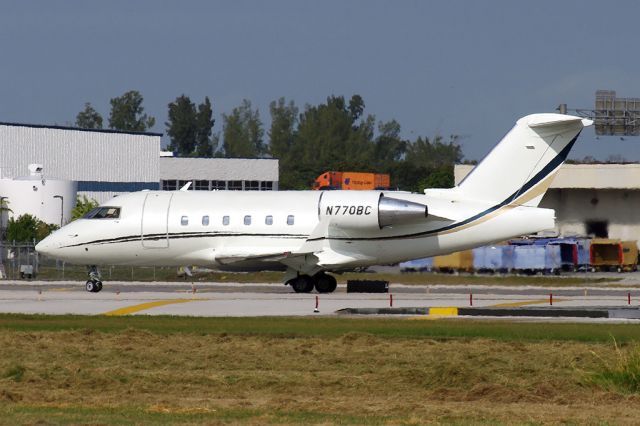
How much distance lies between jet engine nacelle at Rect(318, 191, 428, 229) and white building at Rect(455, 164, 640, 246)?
115 ft

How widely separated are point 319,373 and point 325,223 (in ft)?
70.8

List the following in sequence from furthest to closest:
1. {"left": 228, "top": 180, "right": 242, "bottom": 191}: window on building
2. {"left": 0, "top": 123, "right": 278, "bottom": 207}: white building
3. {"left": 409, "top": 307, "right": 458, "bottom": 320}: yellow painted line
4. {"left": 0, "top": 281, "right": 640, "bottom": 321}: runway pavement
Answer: {"left": 228, "top": 180, "right": 242, "bottom": 191}: window on building → {"left": 0, "top": 123, "right": 278, "bottom": 207}: white building → {"left": 0, "top": 281, "right": 640, "bottom": 321}: runway pavement → {"left": 409, "top": 307, "right": 458, "bottom": 320}: yellow painted line

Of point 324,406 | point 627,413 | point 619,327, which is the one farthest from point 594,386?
point 619,327

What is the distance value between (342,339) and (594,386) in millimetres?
8180

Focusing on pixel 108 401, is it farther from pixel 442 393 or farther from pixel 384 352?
pixel 384 352

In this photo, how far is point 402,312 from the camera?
37562mm

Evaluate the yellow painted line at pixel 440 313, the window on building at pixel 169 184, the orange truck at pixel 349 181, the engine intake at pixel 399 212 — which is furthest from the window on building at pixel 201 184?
the yellow painted line at pixel 440 313

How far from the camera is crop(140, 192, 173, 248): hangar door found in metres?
47.3

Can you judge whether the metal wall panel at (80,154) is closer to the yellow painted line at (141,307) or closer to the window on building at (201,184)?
the window on building at (201,184)

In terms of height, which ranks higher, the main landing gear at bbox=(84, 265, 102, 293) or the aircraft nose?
the aircraft nose

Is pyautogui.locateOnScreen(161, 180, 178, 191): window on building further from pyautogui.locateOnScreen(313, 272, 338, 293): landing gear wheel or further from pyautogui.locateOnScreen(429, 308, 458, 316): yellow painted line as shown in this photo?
pyautogui.locateOnScreen(429, 308, 458, 316): yellow painted line

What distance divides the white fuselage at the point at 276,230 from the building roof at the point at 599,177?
33.4m

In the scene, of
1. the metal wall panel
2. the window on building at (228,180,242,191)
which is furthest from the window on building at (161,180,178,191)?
the metal wall panel

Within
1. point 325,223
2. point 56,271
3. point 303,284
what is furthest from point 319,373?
point 56,271
